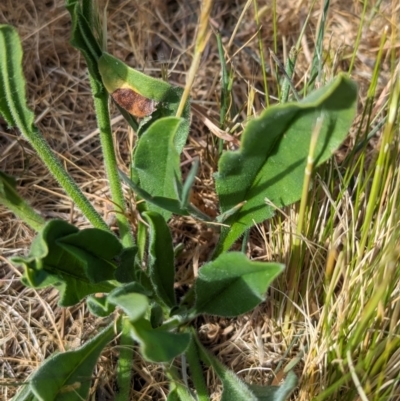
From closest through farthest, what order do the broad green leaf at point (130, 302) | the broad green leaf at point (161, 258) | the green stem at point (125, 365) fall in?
the broad green leaf at point (130, 302), the broad green leaf at point (161, 258), the green stem at point (125, 365)

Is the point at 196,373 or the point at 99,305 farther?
the point at 196,373

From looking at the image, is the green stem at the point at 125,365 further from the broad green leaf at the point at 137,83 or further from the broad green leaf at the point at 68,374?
the broad green leaf at the point at 137,83

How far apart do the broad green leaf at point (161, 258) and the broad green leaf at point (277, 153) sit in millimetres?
134

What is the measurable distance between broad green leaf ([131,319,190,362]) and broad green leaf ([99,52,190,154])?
0.38 metres

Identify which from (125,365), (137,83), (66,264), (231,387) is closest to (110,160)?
(137,83)

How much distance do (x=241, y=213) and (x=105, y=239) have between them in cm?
29

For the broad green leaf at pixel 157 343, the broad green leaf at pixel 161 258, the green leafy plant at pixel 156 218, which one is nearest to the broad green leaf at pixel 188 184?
the green leafy plant at pixel 156 218

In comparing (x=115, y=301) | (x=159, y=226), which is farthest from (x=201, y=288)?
(x=115, y=301)

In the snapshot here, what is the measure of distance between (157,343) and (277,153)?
0.40 meters

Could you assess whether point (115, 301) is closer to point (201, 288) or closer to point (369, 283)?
point (201, 288)

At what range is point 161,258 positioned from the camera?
1.10 meters

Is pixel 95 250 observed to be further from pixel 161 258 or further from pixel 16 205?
pixel 16 205

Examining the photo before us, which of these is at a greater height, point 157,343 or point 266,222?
point 157,343

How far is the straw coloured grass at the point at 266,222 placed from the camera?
3.45 ft
